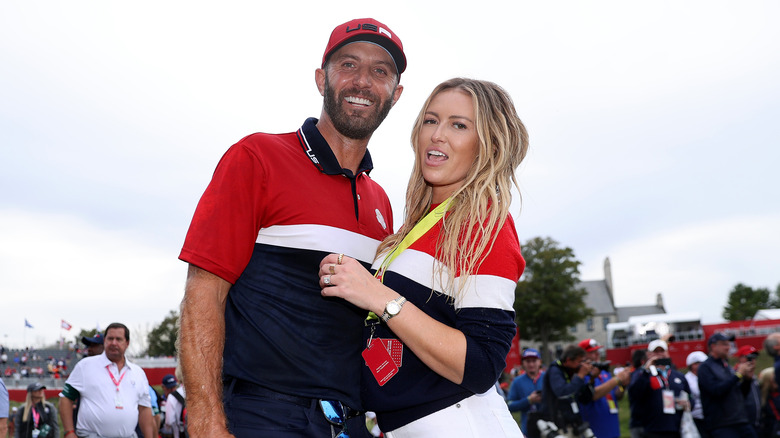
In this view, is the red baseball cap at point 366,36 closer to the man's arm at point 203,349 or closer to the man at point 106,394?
the man's arm at point 203,349

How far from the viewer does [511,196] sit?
279 centimetres

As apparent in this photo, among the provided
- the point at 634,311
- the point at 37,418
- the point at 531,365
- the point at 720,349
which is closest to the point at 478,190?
the point at 531,365

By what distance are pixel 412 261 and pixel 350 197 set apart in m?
0.67

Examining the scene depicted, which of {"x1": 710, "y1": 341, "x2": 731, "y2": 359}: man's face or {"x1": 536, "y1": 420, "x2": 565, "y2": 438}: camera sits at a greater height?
{"x1": 710, "y1": 341, "x2": 731, "y2": 359}: man's face

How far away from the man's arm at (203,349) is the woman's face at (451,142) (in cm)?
101

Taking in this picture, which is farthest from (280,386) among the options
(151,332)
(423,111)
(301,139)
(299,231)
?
(151,332)

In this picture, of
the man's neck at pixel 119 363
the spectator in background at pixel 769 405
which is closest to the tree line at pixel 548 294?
the spectator in background at pixel 769 405

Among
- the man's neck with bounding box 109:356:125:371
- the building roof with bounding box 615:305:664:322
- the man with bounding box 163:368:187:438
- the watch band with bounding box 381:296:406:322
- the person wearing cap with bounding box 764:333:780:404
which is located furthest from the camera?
the building roof with bounding box 615:305:664:322

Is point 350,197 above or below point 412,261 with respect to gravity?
above

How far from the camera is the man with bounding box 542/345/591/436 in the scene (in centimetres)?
902

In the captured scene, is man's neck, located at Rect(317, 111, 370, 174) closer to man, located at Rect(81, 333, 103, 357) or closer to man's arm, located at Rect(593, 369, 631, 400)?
man's arm, located at Rect(593, 369, 631, 400)

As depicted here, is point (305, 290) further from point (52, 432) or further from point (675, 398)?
point (52, 432)

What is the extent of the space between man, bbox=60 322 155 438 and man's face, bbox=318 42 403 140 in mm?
6344

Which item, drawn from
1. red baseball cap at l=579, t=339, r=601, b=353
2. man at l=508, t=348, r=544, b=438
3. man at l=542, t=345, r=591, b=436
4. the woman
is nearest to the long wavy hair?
the woman
